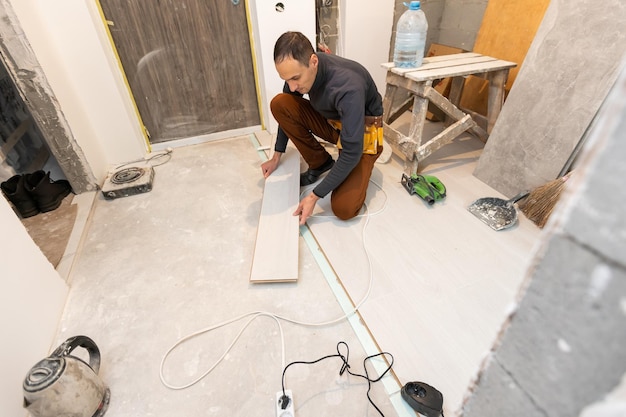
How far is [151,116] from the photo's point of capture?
2512 millimetres

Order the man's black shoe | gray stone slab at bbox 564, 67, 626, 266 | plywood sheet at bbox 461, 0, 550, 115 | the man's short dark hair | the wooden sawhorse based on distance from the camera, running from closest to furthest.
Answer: gray stone slab at bbox 564, 67, 626, 266 < the man's short dark hair < the wooden sawhorse < plywood sheet at bbox 461, 0, 550, 115 < the man's black shoe

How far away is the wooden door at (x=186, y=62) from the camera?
2.17 meters

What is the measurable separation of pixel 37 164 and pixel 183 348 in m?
2.22

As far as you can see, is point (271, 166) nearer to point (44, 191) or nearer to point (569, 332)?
point (44, 191)

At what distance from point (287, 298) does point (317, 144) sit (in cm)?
106

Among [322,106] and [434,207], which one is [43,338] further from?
[434,207]

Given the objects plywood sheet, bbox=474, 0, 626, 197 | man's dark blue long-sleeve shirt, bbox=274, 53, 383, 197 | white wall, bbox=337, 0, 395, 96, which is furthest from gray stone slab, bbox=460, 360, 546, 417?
white wall, bbox=337, 0, 395, 96

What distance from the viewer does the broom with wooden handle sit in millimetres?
1601

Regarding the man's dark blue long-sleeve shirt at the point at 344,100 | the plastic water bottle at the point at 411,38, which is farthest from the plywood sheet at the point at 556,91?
the man's dark blue long-sleeve shirt at the point at 344,100

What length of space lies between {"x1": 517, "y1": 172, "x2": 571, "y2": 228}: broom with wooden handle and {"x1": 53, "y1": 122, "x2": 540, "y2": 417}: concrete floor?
69 mm

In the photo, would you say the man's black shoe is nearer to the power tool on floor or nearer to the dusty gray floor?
the dusty gray floor

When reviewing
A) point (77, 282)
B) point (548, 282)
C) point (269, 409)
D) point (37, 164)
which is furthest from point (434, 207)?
point (37, 164)

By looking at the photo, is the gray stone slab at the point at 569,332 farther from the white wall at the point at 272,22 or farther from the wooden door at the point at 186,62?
the wooden door at the point at 186,62

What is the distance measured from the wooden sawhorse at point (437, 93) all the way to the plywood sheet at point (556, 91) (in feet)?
0.75
